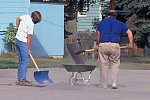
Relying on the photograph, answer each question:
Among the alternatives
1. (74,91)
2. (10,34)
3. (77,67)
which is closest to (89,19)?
(10,34)

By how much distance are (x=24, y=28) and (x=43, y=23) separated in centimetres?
1441

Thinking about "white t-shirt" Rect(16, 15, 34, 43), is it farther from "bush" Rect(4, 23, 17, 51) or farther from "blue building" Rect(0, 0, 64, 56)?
"blue building" Rect(0, 0, 64, 56)

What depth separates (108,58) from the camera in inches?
558

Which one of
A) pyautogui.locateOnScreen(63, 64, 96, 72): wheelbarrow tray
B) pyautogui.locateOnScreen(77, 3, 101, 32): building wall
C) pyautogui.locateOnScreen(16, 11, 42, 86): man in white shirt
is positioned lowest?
pyautogui.locateOnScreen(77, 3, 101, 32): building wall

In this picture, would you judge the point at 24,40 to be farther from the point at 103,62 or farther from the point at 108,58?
the point at 108,58

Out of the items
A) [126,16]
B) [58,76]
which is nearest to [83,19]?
[126,16]

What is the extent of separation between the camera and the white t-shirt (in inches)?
556

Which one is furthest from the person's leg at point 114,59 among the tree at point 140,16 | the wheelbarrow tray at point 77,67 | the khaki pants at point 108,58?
the tree at point 140,16

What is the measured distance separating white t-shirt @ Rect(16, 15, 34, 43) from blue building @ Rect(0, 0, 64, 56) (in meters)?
13.2

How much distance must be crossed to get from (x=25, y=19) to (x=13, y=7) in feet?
44.4

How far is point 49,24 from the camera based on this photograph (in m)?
28.8

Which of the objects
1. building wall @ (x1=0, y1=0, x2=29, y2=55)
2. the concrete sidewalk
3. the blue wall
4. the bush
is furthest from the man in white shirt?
the blue wall

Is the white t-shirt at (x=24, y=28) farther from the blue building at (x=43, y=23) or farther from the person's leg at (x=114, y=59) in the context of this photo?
the blue building at (x=43, y=23)

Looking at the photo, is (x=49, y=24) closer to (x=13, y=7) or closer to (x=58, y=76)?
(x=13, y=7)
